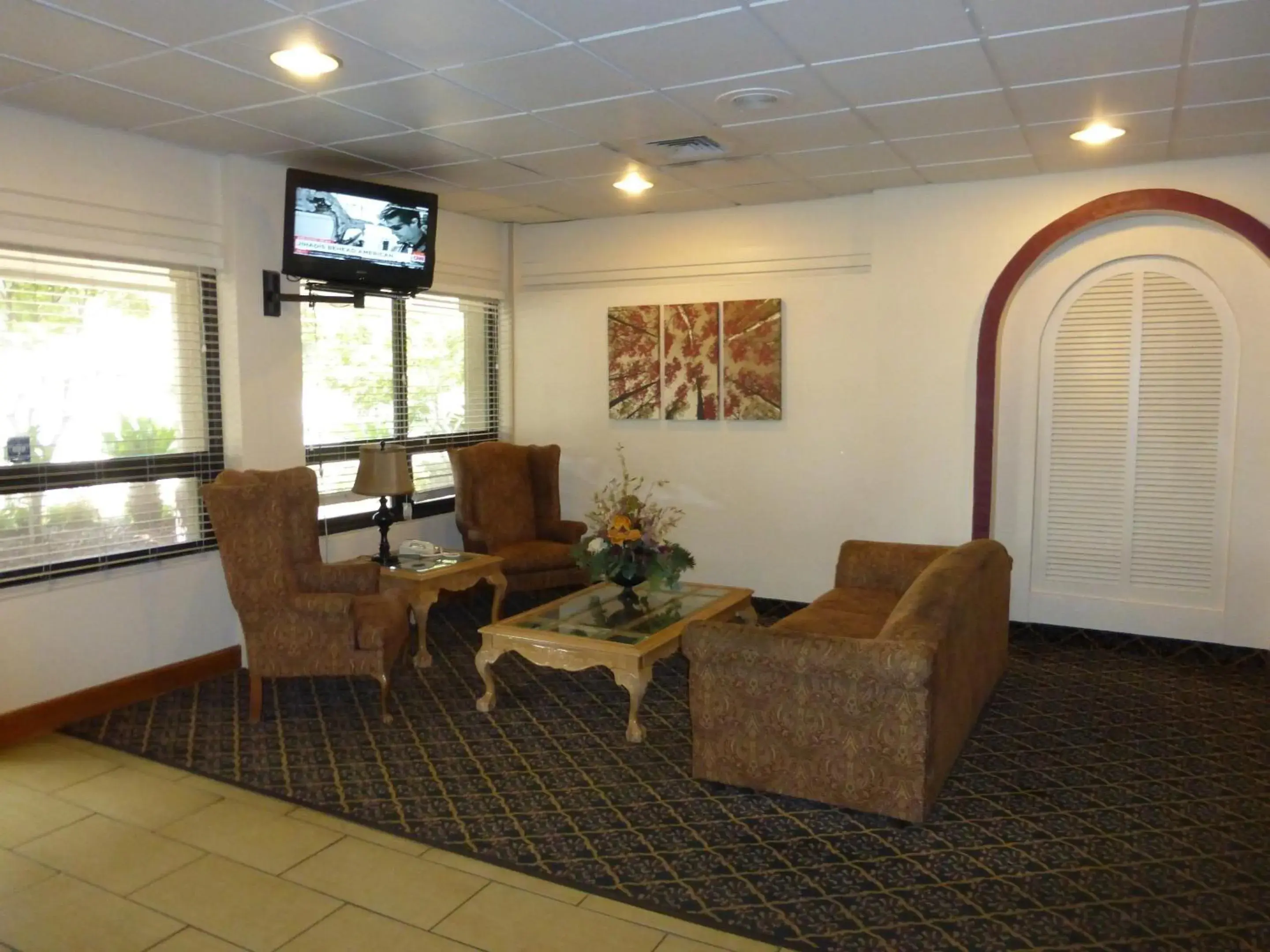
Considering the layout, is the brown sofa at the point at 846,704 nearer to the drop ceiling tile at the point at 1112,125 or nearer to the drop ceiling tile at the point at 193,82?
the drop ceiling tile at the point at 1112,125

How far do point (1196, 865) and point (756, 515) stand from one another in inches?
144

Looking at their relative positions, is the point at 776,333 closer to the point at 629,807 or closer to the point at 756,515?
the point at 756,515

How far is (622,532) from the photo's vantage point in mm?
4551

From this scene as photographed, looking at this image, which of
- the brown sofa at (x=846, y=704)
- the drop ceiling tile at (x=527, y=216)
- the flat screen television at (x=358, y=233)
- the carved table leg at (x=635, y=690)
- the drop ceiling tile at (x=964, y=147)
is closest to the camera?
the brown sofa at (x=846, y=704)

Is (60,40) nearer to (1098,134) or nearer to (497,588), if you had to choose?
(497,588)

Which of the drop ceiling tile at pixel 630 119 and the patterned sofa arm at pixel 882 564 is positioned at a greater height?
the drop ceiling tile at pixel 630 119

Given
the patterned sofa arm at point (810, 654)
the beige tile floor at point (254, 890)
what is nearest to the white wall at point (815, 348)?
the patterned sofa arm at point (810, 654)

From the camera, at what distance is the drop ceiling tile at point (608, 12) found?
289cm

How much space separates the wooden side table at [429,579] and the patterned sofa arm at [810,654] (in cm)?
196

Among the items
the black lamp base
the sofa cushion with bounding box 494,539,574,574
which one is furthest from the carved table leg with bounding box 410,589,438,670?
the sofa cushion with bounding box 494,539,574,574

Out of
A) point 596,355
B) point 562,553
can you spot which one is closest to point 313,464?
point 562,553

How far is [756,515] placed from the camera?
638cm

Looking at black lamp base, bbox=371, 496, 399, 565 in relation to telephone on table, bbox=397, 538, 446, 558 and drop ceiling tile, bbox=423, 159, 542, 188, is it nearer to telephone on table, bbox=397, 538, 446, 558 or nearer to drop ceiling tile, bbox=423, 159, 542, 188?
telephone on table, bbox=397, 538, 446, 558

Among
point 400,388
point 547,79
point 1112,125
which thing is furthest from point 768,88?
point 400,388
